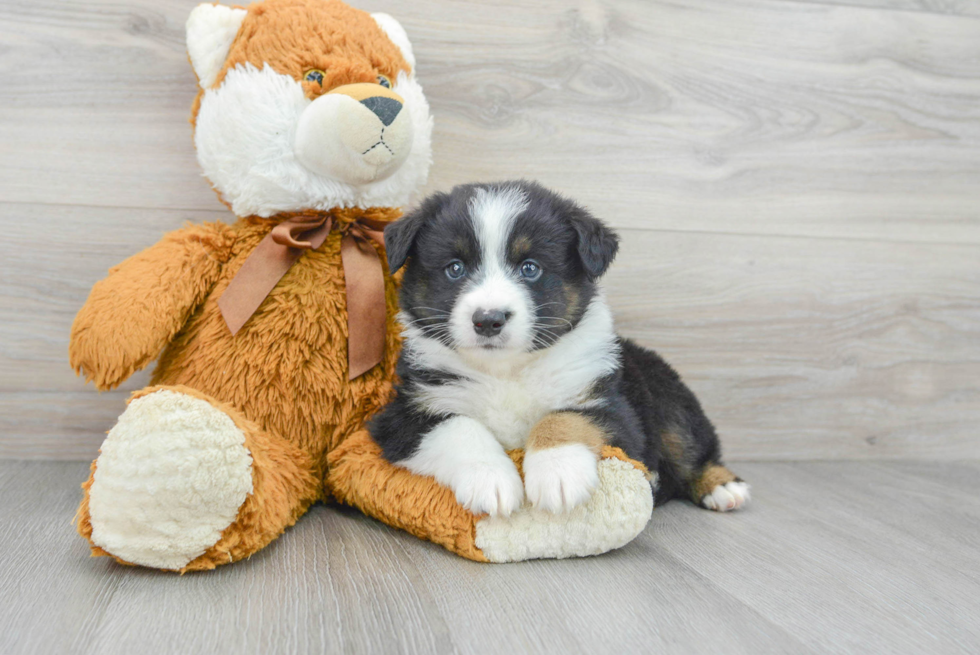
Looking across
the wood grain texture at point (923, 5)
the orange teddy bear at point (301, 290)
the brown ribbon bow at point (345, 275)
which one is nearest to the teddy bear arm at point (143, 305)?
the orange teddy bear at point (301, 290)

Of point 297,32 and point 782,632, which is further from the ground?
point 297,32

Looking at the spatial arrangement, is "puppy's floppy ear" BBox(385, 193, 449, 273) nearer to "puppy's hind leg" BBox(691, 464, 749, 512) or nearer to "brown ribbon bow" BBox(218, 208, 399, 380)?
"brown ribbon bow" BBox(218, 208, 399, 380)

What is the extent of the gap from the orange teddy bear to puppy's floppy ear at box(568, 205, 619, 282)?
0.42 m

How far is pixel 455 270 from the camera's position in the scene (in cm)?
162

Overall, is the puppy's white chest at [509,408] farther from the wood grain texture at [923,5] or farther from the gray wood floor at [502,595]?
the wood grain texture at [923,5]

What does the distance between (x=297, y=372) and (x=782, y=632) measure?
4.02 feet

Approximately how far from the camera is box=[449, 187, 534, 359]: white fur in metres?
1.50

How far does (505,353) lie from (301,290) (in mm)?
609

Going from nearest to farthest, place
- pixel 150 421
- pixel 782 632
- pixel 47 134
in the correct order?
pixel 782 632
pixel 150 421
pixel 47 134

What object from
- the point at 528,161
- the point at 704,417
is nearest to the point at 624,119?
the point at 528,161

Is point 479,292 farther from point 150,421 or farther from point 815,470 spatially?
point 815,470

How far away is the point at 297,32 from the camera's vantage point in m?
1.80

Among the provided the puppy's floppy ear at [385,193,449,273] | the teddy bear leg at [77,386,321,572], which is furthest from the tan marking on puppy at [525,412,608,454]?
the teddy bear leg at [77,386,321,572]

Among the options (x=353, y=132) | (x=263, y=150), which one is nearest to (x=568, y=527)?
(x=353, y=132)
